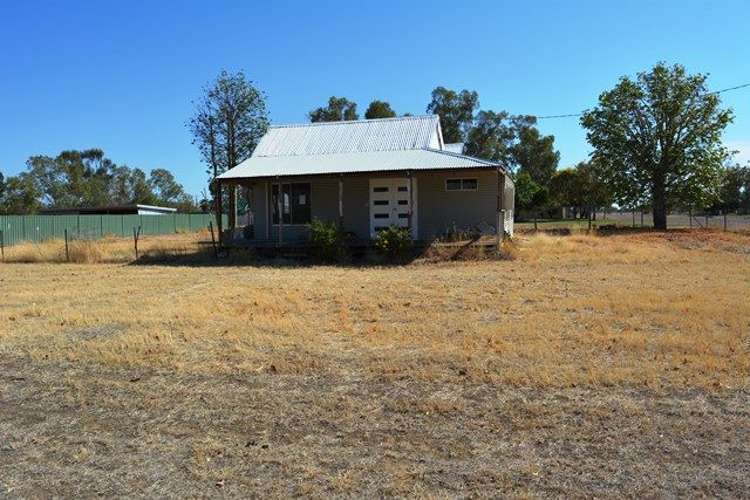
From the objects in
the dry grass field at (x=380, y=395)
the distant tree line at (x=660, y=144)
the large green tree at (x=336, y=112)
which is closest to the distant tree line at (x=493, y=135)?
the large green tree at (x=336, y=112)

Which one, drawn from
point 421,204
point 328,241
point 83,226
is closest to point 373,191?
point 421,204

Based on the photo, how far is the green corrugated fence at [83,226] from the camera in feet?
116

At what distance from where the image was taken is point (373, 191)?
2175 centimetres

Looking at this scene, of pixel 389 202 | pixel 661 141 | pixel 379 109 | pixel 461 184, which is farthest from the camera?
pixel 379 109

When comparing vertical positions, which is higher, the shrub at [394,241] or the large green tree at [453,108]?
the large green tree at [453,108]

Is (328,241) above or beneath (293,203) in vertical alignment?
beneath

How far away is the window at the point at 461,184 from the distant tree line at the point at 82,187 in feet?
211

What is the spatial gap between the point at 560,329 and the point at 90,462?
5732mm

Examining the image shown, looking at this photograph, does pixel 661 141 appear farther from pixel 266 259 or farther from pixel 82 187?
pixel 82 187

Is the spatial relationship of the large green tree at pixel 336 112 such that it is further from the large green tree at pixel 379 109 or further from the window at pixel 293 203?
the window at pixel 293 203

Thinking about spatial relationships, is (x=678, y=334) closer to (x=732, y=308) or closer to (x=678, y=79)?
(x=732, y=308)

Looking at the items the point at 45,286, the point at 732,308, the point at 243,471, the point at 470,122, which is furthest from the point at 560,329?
the point at 470,122

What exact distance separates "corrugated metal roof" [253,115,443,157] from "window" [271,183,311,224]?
2.30 m

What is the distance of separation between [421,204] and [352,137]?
4877mm
